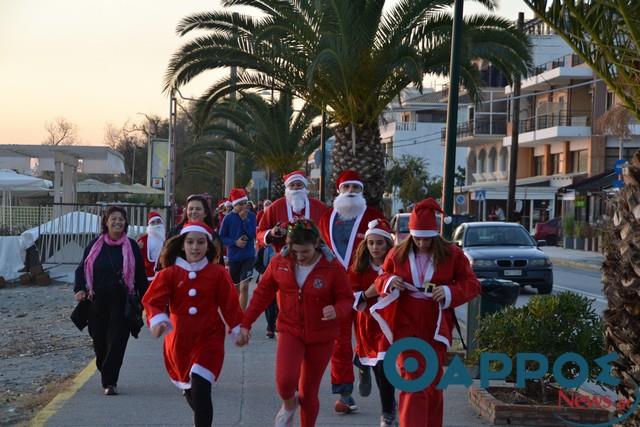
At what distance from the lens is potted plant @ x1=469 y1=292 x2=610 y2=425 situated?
754 cm

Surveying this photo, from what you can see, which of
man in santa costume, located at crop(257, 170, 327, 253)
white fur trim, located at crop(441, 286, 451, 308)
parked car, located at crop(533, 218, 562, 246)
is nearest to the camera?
white fur trim, located at crop(441, 286, 451, 308)

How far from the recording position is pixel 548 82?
5406cm

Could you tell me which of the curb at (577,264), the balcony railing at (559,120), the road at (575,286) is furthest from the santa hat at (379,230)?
the balcony railing at (559,120)

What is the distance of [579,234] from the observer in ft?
142

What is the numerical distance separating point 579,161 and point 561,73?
497 centimetres

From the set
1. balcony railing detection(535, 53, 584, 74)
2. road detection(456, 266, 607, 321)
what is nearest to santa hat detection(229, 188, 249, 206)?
road detection(456, 266, 607, 321)

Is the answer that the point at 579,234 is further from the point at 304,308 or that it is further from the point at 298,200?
the point at 304,308

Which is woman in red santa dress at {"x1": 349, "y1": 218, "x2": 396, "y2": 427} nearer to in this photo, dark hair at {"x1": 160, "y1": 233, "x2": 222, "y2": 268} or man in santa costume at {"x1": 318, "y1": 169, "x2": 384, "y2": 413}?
man in santa costume at {"x1": 318, "y1": 169, "x2": 384, "y2": 413}

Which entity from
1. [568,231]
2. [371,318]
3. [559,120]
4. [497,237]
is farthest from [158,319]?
[559,120]

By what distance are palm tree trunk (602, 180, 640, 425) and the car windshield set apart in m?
14.5

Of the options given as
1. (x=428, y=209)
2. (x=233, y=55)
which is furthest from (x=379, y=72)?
(x=428, y=209)

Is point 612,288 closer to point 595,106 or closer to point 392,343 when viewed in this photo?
point 392,343

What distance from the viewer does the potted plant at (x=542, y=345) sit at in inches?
297

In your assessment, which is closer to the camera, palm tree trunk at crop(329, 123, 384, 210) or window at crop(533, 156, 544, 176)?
palm tree trunk at crop(329, 123, 384, 210)
